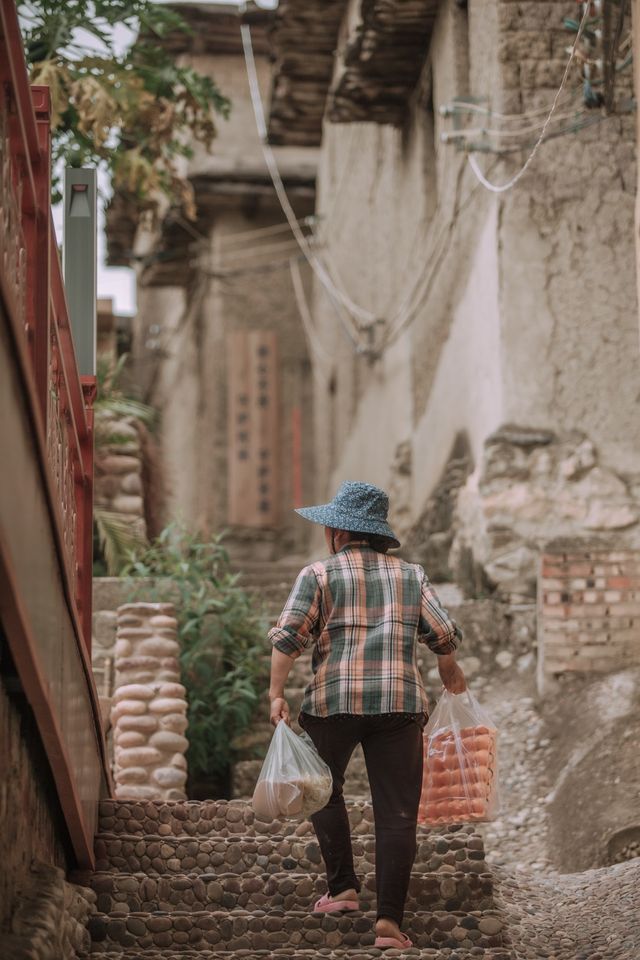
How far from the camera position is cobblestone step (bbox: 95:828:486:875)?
541 cm

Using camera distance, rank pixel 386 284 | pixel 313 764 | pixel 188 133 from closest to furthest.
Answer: pixel 313 764, pixel 386 284, pixel 188 133

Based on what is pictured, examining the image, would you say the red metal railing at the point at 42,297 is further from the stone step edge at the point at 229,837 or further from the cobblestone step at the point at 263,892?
the cobblestone step at the point at 263,892

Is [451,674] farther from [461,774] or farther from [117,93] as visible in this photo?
[117,93]

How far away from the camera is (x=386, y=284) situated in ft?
44.3

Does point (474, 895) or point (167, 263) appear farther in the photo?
point (167, 263)

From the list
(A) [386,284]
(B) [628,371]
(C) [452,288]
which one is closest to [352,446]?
(A) [386,284]

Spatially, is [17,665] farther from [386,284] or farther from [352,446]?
[352,446]

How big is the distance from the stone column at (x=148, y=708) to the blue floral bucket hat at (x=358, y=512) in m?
2.72

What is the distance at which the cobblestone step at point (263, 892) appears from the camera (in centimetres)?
522

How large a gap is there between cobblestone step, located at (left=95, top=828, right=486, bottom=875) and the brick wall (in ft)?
10.2

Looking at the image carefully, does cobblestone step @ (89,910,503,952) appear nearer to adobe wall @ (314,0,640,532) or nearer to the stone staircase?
the stone staircase

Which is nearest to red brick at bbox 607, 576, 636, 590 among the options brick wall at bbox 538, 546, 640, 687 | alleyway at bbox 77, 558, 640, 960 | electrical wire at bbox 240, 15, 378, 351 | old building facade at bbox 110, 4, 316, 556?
brick wall at bbox 538, 546, 640, 687

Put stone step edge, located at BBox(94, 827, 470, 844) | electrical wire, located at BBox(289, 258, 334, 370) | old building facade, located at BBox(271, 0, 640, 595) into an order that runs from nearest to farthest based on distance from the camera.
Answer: stone step edge, located at BBox(94, 827, 470, 844), old building facade, located at BBox(271, 0, 640, 595), electrical wire, located at BBox(289, 258, 334, 370)

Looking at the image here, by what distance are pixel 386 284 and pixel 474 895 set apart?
8.82m
